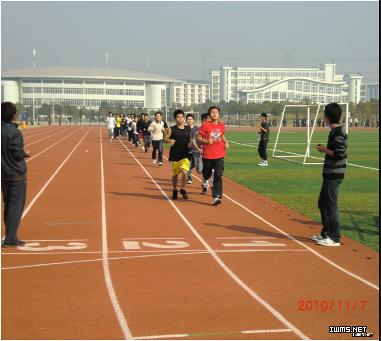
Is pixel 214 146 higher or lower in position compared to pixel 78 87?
lower

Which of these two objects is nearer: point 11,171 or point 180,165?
point 11,171

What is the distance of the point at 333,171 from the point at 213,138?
3615 millimetres

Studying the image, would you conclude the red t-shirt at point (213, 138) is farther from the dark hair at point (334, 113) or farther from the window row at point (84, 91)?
the window row at point (84, 91)

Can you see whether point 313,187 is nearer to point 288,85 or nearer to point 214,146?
point 214,146

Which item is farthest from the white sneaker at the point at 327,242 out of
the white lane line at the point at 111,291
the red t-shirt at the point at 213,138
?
the red t-shirt at the point at 213,138

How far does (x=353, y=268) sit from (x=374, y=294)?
0.94 m

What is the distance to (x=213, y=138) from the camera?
10289mm

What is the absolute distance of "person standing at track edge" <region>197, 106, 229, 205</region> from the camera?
10.2 m

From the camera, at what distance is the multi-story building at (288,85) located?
432 ft

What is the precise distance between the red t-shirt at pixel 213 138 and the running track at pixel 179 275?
1.15 m
